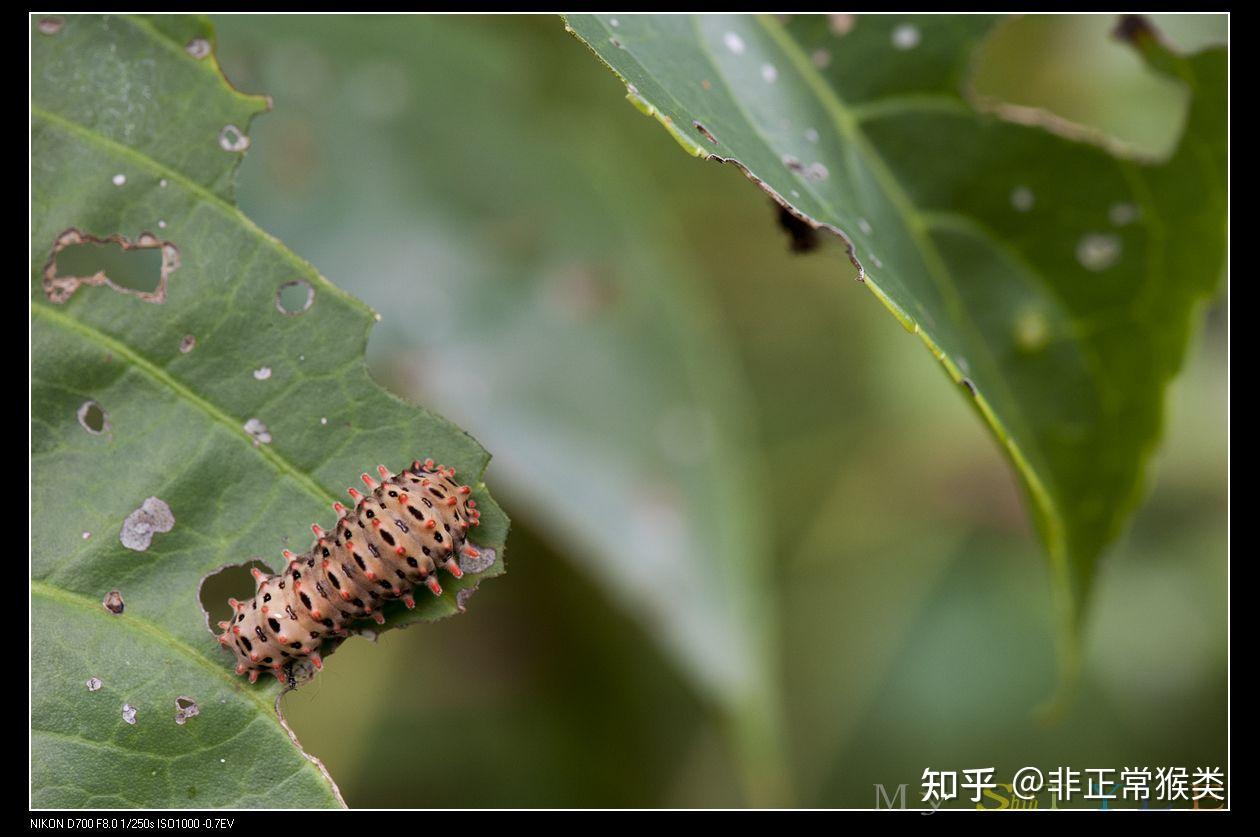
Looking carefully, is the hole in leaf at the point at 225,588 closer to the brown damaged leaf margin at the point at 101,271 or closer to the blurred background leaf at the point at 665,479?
the brown damaged leaf margin at the point at 101,271

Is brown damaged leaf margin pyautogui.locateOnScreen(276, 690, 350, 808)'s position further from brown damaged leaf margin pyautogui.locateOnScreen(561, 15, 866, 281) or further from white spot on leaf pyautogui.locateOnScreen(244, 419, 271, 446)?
brown damaged leaf margin pyautogui.locateOnScreen(561, 15, 866, 281)

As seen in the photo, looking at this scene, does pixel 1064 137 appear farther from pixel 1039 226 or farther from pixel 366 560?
pixel 366 560

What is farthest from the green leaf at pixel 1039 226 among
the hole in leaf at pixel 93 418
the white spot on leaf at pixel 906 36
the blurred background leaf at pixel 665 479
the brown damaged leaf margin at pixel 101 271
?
the hole in leaf at pixel 93 418

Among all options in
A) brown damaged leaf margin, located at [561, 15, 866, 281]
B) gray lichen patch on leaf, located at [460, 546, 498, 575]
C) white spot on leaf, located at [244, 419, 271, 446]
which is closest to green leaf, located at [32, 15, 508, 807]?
white spot on leaf, located at [244, 419, 271, 446]

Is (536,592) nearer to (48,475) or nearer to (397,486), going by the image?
(397,486)

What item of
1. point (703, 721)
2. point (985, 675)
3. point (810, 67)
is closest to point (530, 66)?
point (810, 67)
